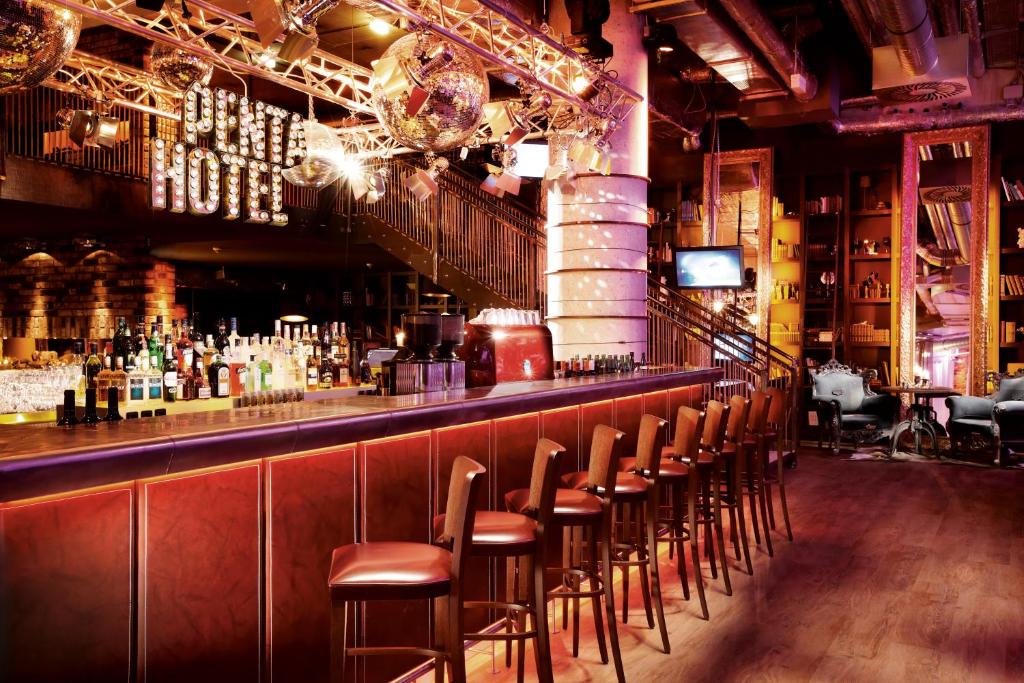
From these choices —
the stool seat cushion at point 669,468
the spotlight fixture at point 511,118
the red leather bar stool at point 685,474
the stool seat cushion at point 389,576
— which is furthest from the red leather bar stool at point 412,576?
the spotlight fixture at point 511,118

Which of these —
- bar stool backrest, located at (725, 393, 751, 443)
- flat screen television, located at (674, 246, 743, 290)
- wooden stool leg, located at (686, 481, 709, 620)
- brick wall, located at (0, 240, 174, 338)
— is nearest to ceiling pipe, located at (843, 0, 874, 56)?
flat screen television, located at (674, 246, 743, 290)

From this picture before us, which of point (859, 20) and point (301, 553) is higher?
point (859, 20)

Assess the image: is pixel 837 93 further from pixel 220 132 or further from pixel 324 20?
pixel 220 132

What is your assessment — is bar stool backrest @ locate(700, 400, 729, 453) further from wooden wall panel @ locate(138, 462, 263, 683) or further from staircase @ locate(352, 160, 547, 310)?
staircase @ locate(352, 160, 547, 310)

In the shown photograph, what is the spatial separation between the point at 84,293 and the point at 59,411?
9680 millimetres

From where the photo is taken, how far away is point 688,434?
13.8 feet

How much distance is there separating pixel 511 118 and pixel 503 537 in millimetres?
3682

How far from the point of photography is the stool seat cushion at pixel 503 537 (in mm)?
2729

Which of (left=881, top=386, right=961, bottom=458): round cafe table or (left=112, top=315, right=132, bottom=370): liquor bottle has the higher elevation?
(left=112, top=315, right=132, bottom=370): liquor bottle

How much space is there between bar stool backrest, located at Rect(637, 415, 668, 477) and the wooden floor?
0.82 metres

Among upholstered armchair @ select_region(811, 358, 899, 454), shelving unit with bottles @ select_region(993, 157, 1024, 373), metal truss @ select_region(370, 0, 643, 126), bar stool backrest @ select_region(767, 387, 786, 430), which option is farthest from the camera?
shelving unit with bottles @ select_region(993, 157, 1024, 373)

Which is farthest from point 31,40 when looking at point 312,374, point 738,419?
point 738,419

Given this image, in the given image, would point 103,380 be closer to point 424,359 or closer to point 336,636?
point 424,359

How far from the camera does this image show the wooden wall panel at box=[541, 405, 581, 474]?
4320mm
